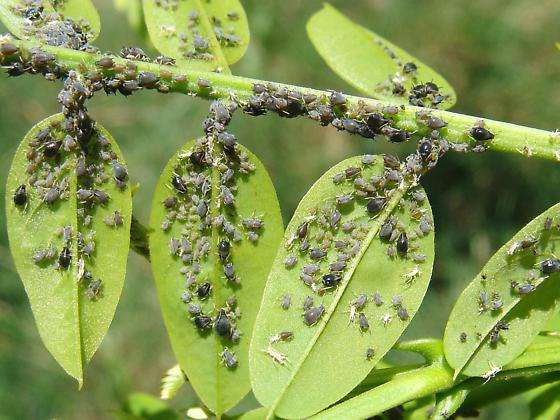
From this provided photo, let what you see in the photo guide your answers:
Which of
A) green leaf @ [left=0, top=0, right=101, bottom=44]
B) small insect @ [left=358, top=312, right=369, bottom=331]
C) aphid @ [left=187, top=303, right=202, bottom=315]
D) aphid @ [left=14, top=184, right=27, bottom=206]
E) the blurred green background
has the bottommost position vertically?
the blurred green background

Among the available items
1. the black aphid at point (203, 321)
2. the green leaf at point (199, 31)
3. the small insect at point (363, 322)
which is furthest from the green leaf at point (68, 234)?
the small insect at point (363, 322)

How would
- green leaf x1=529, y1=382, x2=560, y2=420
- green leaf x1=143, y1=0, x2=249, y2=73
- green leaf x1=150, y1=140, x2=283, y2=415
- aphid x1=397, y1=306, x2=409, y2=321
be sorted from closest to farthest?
aphid x1=397, y1=306, x2=409, y2=321, green leaf x1=150, y1=140, x2=283, y2=415, green leaf x1=143, y1=0, x2=249, y2=73, green leaf x1=529, y1=382, x2=560, y2=420

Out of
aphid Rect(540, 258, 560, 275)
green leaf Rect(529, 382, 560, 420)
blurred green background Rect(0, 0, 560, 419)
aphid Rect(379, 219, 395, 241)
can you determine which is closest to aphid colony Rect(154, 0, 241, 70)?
aphid Rect(379, 219, 395, 241)

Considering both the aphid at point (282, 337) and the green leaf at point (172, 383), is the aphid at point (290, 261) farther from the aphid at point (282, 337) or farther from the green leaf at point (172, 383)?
the green leaf at point (172, 383)

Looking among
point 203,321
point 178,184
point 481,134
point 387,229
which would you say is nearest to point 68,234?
point 178,184

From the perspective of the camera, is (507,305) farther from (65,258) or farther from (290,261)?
(65,258)

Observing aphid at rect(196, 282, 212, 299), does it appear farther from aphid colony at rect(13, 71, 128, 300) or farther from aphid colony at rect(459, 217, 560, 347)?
aphid colony at rect(459, 217, 560, 347)

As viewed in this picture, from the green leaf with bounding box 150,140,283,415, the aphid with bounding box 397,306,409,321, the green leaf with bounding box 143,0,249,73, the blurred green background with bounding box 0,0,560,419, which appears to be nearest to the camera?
the aphid with bounding box 397,306,409,321
